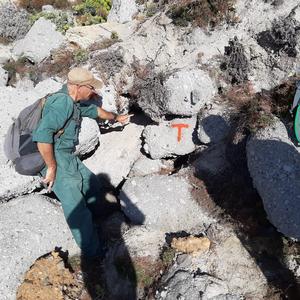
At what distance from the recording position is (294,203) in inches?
221

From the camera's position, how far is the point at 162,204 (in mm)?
6914

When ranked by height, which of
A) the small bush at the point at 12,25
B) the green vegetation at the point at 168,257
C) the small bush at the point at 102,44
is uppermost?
the small bush at the point at 102,44

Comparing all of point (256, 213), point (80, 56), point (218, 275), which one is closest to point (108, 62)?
point (80, 56)

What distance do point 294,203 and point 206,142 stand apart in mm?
2331

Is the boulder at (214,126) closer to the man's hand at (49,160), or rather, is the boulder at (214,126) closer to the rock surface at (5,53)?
the man's hand at (49,160)

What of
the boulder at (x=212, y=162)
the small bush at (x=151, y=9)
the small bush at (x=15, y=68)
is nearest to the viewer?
the boulder at (x=212, y=162)

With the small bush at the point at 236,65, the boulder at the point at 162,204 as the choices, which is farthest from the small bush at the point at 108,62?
the boulder at the point at 162,204

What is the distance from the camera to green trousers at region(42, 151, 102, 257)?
5.97 metres

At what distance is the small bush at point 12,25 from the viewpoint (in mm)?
11500

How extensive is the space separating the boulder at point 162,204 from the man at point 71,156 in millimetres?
671

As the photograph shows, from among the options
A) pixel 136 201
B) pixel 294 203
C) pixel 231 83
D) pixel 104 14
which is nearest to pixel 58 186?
pixel 136 201

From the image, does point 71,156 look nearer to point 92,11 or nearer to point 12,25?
point 12,25

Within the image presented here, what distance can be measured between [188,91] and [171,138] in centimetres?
106

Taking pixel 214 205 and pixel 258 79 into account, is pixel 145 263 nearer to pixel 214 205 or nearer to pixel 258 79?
pixel 214 205
